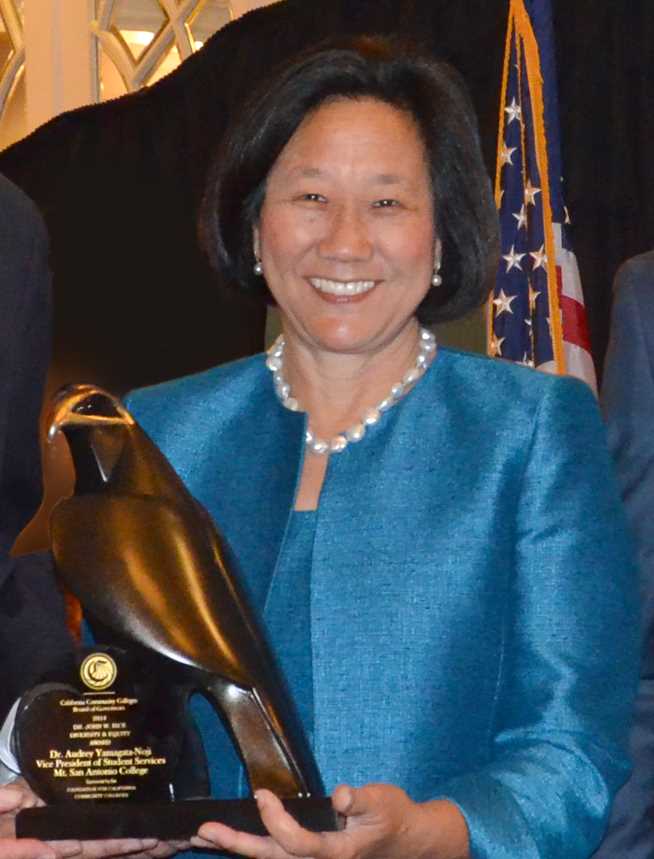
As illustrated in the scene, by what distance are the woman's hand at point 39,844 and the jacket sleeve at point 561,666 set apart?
0.33 m

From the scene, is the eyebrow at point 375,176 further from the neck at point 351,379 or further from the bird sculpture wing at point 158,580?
the bird sculpture wing at point 158,580

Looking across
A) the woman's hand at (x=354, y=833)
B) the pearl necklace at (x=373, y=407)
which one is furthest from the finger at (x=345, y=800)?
the pearl necklace at (x=373, y=407)

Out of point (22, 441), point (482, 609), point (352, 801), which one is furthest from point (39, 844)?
point (22, 441)

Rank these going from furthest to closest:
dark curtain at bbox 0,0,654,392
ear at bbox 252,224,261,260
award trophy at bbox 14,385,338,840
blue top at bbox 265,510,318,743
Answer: dark curtain at bbox 0,0,654,392
ear at bbox 252,224,261,260
blue top at bbox 265,510,318,743
award trophy at bbox 14,385,338,840

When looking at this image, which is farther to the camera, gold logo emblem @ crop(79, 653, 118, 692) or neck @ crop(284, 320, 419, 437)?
neck @ crop(284, 320, 419, 437)

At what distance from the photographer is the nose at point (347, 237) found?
2.01m

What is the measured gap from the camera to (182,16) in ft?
19.6

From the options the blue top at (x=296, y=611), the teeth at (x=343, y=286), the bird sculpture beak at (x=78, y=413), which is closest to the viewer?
the bird sculpture beak at (x=78, y=413)

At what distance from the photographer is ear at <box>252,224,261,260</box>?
2.20 m

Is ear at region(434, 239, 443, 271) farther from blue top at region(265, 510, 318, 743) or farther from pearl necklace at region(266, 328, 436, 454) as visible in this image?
blue top at region(265, 510, 318, 743)

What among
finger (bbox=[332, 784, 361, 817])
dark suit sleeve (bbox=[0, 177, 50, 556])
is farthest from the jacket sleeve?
dark suit sleeve (bbox=[0, 177, 50, 556])

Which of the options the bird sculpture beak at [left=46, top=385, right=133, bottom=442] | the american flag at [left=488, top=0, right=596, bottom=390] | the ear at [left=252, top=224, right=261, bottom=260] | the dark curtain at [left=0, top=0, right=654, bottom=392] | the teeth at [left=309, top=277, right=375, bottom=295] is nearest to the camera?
the bird sculpture beak at [left=46, top=385, right=133, bottom=442]

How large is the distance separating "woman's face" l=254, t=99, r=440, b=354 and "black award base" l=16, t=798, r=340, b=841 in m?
0.67

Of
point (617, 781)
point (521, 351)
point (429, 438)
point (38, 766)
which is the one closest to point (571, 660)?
point (617, 781)
